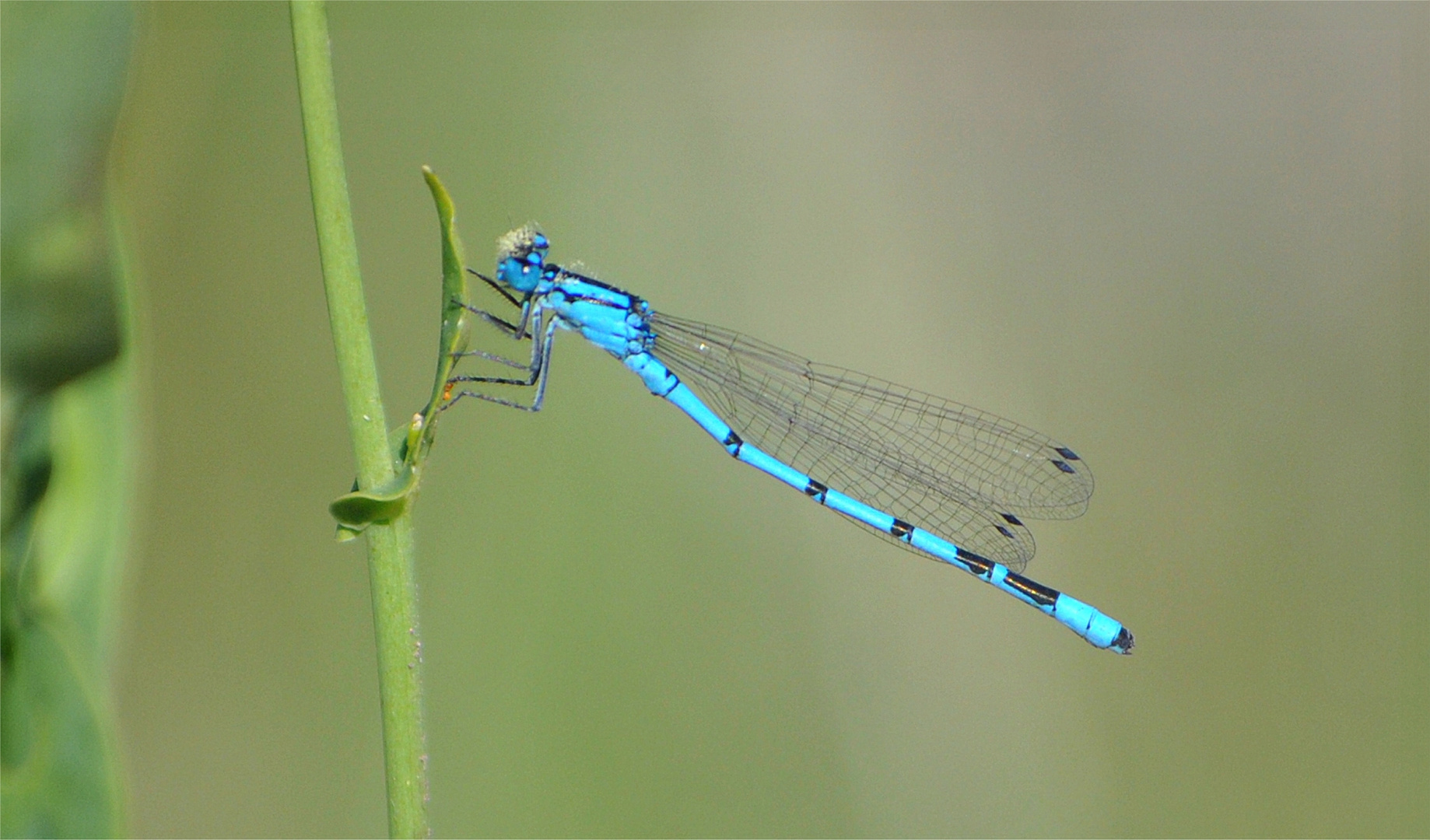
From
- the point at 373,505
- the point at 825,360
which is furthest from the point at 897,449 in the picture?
the point at 373,505

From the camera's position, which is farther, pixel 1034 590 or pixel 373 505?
pixel 1034 590

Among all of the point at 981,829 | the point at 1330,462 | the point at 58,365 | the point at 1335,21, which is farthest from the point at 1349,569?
the point at 58,365

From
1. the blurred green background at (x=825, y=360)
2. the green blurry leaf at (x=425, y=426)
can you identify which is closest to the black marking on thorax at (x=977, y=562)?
the blurred green background at (x=825, y=360)

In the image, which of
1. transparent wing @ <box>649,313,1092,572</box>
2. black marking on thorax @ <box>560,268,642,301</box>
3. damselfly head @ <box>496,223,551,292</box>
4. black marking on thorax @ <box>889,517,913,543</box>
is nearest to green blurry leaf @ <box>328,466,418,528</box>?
damselfly head @ <box>496,223,551,292</box>

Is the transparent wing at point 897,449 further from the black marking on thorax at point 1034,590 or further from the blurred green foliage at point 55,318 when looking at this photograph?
the blurred green foliage at point 55,318

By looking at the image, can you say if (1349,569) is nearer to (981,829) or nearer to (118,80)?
(981,829)

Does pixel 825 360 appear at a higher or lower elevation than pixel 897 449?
higher

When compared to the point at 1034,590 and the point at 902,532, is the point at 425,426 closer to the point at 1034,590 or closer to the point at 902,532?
the point at 902,532
